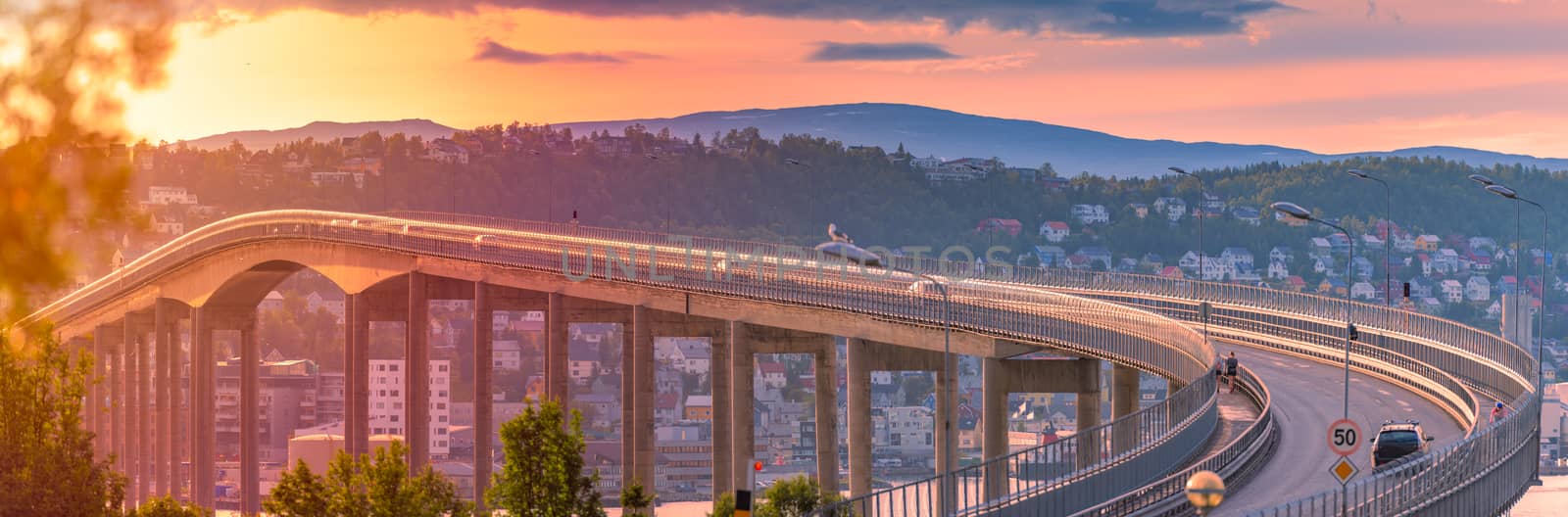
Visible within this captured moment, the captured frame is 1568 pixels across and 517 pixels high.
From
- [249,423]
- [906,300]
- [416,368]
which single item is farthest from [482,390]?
[906,300]

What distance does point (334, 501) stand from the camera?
4862 cm

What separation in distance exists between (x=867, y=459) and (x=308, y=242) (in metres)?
44.7

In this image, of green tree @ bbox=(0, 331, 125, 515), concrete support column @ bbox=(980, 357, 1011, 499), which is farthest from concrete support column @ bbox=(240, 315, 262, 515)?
green tree @ bbox=(0, 331, 125, 515)

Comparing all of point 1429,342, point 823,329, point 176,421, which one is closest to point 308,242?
point 176,421

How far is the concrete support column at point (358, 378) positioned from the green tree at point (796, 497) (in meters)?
39.5

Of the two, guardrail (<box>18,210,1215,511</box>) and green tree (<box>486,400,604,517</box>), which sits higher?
guardrail (<box>18,210,1215,511</box>)

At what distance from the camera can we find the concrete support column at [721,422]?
8694 cm

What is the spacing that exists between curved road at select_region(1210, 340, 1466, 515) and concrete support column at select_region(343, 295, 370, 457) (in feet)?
177

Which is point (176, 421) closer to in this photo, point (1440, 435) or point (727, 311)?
point (727, 311)

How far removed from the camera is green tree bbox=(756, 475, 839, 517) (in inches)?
2598

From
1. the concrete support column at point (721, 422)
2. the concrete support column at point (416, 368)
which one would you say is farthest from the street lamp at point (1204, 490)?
the concrete support column at point (416, 368)

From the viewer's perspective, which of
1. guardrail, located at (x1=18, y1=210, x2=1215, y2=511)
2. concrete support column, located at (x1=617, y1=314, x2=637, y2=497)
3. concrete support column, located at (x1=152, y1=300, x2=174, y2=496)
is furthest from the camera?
concrete support column, located at (x1=152, y1=300, x2=174, y2=496)

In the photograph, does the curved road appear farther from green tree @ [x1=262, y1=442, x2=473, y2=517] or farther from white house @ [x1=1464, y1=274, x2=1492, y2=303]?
white house @ [x1=1464, y1=274, x2=1492, y2=303]

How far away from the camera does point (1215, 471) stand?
3747cm
